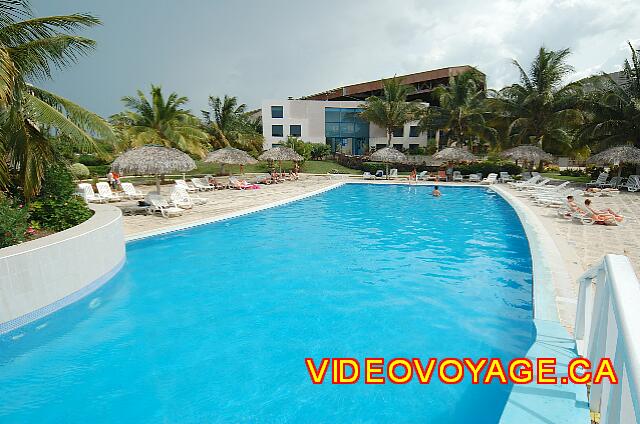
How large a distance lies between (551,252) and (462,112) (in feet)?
82.1

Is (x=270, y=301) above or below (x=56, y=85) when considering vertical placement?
below

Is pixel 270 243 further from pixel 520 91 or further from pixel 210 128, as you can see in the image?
pixel 210 128

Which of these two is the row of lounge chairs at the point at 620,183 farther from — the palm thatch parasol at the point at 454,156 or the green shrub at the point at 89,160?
the green shrub at the point at 89,160

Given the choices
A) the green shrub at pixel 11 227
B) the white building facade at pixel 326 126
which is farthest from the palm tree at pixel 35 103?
the white building facade at pixel 326 126

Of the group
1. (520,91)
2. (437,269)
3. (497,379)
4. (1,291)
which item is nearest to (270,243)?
(437,269)

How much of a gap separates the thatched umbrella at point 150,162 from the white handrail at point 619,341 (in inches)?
544

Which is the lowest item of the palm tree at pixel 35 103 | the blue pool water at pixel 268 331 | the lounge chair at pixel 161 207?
the blue pool water at pixel 268 331

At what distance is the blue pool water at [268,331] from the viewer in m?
4.21

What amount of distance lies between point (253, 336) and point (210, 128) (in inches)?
1245

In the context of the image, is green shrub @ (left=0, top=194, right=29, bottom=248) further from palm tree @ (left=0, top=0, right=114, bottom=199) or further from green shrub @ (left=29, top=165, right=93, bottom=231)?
green shrub @ (left=29, top=165, right=93, bottom=231)

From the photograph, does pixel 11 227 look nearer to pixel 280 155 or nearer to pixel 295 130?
pixel 280 155

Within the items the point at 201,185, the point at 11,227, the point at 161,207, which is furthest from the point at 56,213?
the point at 201,185

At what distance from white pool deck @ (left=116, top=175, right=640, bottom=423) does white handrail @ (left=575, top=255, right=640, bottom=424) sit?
16.0 inches

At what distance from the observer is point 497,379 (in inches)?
181
